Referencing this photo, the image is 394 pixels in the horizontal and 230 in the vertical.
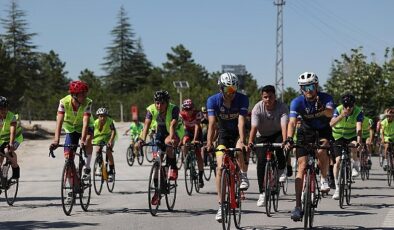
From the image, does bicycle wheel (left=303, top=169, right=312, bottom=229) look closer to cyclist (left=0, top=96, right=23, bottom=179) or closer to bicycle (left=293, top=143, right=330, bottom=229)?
bicycle (left=293, top=143, right=330, bottom=229)

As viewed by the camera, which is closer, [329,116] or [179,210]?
[329,116]

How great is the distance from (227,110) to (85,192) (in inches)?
114

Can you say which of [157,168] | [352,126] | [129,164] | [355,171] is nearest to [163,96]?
[157,168]

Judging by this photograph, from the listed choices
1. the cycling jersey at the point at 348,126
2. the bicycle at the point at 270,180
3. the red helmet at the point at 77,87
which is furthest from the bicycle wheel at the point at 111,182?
the cycling jersey at the point at 348,126

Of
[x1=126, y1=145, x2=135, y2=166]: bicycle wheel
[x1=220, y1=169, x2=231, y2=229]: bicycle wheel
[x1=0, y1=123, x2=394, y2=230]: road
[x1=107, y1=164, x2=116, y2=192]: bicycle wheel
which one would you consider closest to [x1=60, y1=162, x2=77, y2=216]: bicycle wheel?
[x1=0, y1=123, x2=394, y2=230]: road

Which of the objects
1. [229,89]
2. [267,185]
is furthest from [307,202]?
[229,89]

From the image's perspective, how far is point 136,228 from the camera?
30.1 ft

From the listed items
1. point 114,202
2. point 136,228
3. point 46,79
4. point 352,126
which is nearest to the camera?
point 136,228

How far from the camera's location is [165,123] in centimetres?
1151

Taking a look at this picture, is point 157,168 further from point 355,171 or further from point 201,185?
point 355,171

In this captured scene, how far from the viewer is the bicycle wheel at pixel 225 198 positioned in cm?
842

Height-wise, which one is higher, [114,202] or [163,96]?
[163,96]

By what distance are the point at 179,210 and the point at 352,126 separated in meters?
4.57

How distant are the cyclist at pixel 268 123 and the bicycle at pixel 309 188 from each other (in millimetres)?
1448
